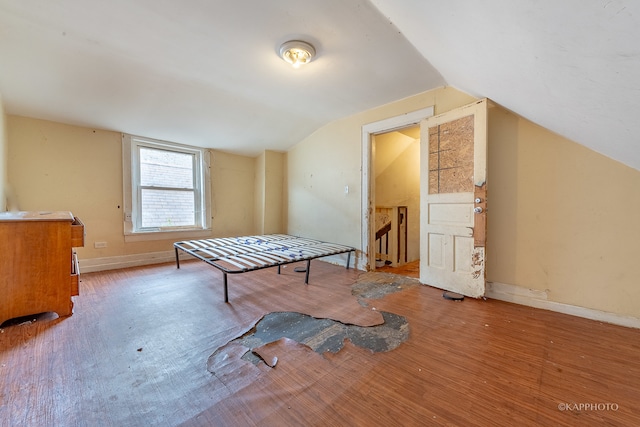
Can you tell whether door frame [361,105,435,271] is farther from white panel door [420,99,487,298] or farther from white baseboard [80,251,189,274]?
white baseboard [80,251,189,274]

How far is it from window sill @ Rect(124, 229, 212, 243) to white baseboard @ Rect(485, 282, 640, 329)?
4.12 meters

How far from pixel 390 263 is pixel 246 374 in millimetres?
3017

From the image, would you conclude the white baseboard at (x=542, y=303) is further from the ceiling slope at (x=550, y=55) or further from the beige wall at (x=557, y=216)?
the ceiling slope at (x=550, y=55)

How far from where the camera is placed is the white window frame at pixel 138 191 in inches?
135

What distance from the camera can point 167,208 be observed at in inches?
151

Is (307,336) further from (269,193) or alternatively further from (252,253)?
(269,193)

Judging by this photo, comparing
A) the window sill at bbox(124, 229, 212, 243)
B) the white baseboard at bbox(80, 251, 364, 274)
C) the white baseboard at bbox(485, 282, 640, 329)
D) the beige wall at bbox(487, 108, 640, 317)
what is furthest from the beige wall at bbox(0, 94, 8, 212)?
the white baseboard at bbox(485, 282, 640, 329)

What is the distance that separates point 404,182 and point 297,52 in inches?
112

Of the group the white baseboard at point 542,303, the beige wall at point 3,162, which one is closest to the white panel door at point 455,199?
the white baseboard at point 542,303

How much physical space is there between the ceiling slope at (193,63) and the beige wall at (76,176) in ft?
0.66

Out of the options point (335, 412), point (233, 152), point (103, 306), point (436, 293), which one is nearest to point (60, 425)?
point (335, 412)

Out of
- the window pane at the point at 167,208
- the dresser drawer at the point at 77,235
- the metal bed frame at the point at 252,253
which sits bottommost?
the metal bed frame at the point at 252,253

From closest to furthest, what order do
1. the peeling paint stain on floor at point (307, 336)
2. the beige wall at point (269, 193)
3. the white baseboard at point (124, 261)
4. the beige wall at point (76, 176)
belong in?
the peeling paint stain on floor at point (307, 336), the beige wall at point (76, 176), the white baseboard at point (124, 261), the beige wall at point (269, 193)

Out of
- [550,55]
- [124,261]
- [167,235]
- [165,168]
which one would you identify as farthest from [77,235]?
[550,55]
